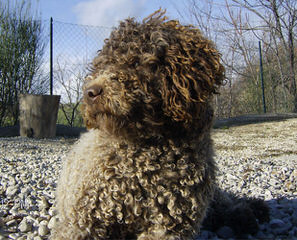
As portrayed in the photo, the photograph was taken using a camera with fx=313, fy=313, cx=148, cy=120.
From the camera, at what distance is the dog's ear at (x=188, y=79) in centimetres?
195

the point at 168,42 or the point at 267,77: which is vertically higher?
the point at 267,77

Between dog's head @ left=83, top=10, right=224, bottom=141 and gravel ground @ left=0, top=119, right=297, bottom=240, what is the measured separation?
4.44 ft

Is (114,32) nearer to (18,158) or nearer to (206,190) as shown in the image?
(206,190)

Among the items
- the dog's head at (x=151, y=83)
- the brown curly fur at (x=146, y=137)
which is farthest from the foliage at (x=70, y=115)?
the dog's head at (x=151, y=83)

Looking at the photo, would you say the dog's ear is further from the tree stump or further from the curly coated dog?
the tree stump

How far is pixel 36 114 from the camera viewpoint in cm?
830

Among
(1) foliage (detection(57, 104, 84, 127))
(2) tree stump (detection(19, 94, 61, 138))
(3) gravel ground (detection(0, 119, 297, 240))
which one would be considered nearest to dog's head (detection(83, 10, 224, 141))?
(3) gravel ground (detection(0, 119, 297, 240))

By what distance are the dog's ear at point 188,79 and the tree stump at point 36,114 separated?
22.7 ft

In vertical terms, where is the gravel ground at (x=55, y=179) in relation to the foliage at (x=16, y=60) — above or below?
below

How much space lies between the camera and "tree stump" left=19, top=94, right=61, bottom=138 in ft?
27.2

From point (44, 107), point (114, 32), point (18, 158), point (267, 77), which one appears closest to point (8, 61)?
point (44, 107)

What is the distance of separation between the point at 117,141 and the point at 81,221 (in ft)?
1.90

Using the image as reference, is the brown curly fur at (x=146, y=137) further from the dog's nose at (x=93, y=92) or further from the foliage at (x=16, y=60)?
the foliage at (x=16, y=60)

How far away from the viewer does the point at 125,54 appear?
2.00 meters
